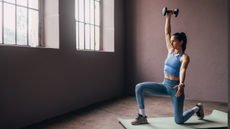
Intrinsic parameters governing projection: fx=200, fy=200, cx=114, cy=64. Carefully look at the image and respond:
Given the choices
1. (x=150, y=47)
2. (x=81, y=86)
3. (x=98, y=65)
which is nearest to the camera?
(x=81, y=86)

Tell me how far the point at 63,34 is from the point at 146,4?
2510 millimetres

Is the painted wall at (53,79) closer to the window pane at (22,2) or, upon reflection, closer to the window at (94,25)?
the window at (94,25)

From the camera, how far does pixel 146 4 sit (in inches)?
195

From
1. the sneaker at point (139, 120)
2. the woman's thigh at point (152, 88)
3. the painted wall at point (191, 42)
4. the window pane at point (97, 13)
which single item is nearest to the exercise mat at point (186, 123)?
the sneaker at point (139, 120)

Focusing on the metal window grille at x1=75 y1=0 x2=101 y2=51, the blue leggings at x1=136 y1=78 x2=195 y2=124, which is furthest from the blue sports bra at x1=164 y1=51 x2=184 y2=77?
the metal window grille at x1=75 y1=0 x2=101 y2=51

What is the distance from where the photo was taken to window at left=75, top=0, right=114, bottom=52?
159 inches

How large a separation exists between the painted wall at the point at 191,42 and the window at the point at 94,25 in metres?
0.65

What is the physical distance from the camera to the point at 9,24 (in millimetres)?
2764

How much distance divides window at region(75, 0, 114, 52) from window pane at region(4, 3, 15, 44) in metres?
1.33

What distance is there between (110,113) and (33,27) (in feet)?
6.15

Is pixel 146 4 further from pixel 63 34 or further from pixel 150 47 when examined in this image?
pixel 63 34

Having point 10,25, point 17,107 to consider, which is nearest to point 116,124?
point 17,107

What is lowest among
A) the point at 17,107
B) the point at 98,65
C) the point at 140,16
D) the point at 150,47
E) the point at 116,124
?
the point at 116,124

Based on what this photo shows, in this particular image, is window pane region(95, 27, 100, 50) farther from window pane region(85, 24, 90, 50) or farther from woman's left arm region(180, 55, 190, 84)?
woman's left arm region(180, 55, 190, 84)
